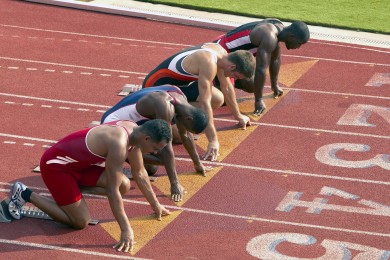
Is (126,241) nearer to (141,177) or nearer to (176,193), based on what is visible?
(141,177)

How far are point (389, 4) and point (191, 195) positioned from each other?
9.78 metres

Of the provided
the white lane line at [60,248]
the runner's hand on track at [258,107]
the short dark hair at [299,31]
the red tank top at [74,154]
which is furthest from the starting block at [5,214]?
the short dark hair at [299,31]

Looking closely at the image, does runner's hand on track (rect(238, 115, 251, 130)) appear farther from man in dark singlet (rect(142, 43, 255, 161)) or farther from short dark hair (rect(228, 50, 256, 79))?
short dark hair (rect(228, 50, 256, 79))

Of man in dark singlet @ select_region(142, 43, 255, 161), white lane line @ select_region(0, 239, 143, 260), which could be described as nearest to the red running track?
white lane line @ select_region(0, 239, 143, 260)

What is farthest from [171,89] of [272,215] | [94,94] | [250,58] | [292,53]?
[292,53]

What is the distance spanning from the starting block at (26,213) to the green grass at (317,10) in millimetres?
8731

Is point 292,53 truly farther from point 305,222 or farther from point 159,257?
point 159,257

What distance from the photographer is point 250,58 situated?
10.9 meters

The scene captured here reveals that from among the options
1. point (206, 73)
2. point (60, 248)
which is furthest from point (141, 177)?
point (206, 73)

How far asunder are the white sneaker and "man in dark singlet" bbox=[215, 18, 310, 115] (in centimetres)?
420

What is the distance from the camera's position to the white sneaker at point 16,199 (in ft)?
31.3

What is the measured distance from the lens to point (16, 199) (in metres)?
9.56

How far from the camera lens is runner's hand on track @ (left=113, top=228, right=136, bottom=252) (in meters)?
8.99

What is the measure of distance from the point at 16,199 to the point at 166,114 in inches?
68.7
